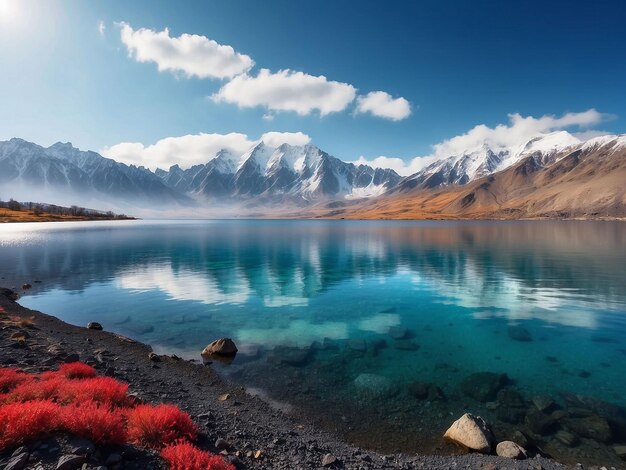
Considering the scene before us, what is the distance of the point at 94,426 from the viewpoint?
9359 mm

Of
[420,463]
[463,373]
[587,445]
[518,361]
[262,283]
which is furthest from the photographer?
[262,283]

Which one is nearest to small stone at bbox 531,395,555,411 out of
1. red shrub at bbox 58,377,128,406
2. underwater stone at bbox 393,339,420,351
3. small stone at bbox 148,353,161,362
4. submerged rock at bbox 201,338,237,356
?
underwater stone at bbox 393,339,420,351

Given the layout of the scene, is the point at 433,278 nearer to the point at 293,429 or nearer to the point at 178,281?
the point at 178,281

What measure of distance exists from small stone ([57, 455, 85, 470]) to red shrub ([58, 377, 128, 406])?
352 centimetres

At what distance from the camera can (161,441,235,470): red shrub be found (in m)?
8.65

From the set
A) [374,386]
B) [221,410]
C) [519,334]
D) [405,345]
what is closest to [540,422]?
[374,386]

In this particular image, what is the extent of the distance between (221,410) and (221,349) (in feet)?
25.4

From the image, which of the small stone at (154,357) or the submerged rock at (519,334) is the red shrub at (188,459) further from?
the submerged rock at (519,334)

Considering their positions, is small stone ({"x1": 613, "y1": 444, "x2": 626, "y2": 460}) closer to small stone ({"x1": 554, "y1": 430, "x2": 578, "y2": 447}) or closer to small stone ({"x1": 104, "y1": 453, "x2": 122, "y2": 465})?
small stone ({"x1": 554, "y1": 430, "x2": 578, "y2": 447})

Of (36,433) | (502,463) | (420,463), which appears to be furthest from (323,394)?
(36,433)

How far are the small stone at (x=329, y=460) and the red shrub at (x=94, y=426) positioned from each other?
620 cm

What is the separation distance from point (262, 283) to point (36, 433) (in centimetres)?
3885

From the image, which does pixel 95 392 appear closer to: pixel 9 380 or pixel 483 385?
pixel 9 380

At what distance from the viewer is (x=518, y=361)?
2239 cm
